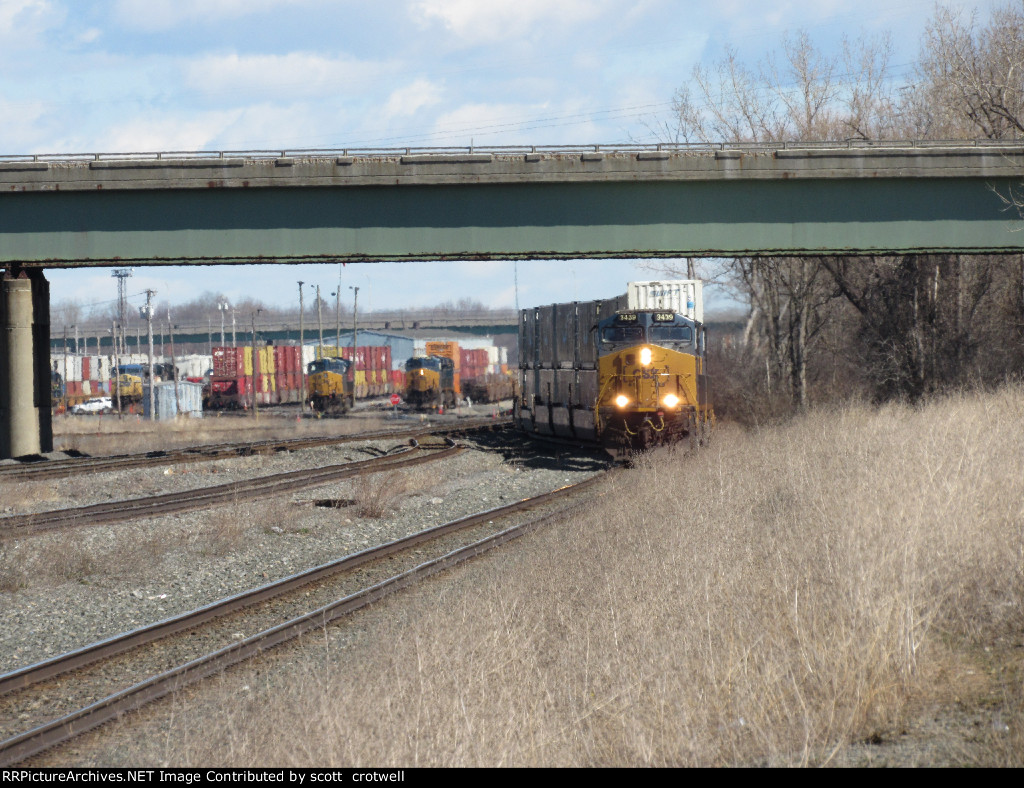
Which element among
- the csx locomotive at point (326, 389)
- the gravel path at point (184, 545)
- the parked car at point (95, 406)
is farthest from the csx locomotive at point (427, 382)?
the gravel path at point (184, 545)

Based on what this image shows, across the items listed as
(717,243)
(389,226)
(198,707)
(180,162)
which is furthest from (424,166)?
(198,707)

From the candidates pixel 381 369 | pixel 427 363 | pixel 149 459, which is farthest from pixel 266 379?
pixel 149 459

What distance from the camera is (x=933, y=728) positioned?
18.5 feet

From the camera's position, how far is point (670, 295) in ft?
92.1

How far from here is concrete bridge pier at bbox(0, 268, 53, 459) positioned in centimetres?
2472

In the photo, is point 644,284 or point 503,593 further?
point 644,284

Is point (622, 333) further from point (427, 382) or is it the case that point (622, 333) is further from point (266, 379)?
point (266, 379)

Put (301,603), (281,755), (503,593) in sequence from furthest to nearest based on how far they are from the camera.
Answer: (301,603)
(503,593)
(281,755)

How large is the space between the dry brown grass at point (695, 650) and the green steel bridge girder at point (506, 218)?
12.6m

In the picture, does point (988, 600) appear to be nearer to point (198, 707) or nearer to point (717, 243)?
point (198, 707)

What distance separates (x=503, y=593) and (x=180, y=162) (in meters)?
17.1

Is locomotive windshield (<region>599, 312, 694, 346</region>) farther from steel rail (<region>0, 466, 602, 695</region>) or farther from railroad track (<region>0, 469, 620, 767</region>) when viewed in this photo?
railroad track (<region>0, 469, 620, 767</region>)

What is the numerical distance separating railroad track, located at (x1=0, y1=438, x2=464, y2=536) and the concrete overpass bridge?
5.15m

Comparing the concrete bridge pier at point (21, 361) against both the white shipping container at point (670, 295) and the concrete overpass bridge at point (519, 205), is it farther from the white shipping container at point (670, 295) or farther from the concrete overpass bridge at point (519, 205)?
the white shipping container at point (670, 295)
